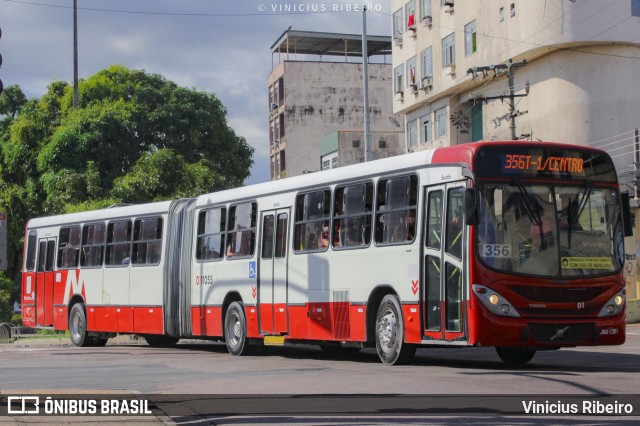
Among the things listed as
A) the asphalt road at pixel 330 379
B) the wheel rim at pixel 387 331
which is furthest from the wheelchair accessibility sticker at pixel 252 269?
the wheel rim at pixel 387 331

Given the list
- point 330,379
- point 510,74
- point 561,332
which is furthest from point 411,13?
point 330,379

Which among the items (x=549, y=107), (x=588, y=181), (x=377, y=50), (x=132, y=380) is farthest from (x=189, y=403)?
(x=377, y=50)

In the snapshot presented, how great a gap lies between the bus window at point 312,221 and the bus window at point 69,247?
10.2m

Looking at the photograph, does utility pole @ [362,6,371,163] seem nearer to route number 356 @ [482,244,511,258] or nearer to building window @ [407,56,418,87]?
building window @ [407,56,418,87]

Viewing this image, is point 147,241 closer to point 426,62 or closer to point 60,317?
point 60,317

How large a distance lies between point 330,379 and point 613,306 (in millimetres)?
4393

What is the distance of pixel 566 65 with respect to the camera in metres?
40.4

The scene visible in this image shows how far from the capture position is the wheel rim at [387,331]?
1686cm

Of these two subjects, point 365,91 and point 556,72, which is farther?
point 365,91

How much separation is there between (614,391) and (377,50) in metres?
68.0

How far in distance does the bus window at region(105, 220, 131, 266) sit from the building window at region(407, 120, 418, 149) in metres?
27.8

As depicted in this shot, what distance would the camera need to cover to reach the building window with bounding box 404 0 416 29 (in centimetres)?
5300

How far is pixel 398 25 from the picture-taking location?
55.6m

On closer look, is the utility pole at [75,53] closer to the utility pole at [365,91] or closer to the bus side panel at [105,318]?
the utility pole at [365,91]
